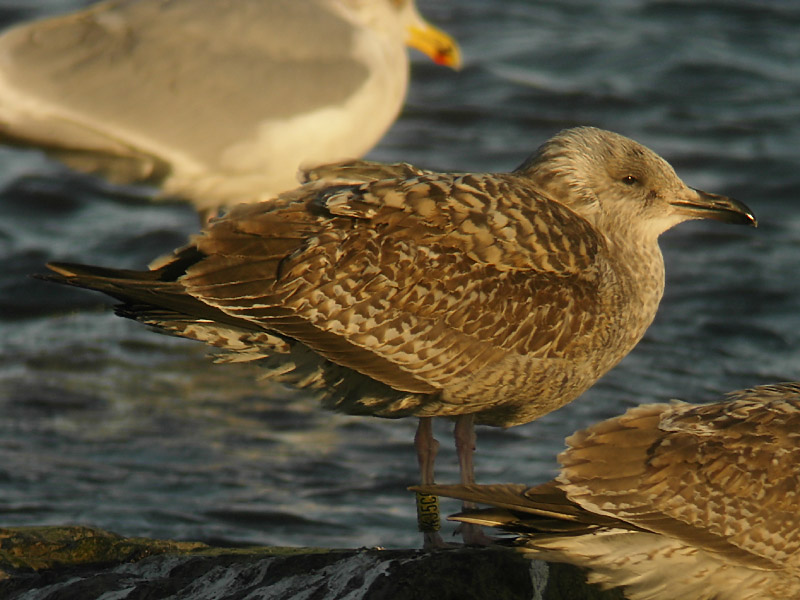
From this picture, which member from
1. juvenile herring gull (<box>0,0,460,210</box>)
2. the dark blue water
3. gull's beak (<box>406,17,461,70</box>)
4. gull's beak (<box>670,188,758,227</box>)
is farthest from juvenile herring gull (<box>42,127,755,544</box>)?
gull's beak (<box>406,17,461,70</box>)

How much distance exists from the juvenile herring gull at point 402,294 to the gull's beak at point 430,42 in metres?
5.48

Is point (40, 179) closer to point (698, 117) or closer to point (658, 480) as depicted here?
point (698, 117)

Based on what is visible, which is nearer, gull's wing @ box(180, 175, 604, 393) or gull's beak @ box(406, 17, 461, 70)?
gull's wing @ box(180, 175, 604, 393)

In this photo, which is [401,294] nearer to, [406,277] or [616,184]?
[406,277]

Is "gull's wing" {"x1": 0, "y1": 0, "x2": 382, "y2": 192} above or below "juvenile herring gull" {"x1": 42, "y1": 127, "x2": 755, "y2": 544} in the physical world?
above

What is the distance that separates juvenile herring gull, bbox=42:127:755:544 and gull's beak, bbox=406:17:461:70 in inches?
216

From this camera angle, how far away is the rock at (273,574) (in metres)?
4.73

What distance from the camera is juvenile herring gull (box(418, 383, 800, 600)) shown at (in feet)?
15.6

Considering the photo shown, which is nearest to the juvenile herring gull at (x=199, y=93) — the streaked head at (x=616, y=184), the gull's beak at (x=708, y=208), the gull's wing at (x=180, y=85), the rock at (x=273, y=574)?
the gull's wing at (x=180, y=85)

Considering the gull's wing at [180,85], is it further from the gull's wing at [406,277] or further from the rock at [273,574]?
the rock at [273,574]

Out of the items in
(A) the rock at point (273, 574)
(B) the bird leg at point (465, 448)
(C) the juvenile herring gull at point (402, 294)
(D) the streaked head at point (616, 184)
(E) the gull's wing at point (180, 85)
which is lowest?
(A) the rock at point (273, 574)

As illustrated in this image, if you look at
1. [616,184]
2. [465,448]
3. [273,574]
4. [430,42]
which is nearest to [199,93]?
[430,42]

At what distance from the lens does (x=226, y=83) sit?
30.4ft

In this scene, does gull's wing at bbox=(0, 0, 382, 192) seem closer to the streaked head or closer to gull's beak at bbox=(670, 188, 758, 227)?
the streaked head
